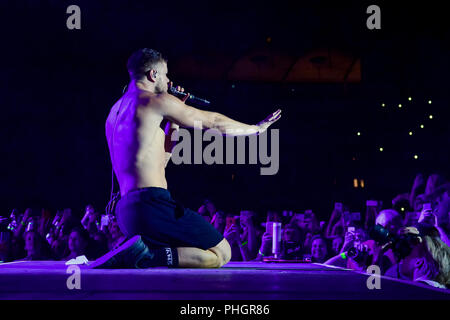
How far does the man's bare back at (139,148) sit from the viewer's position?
7.32ft

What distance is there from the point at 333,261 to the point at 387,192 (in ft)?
18.9

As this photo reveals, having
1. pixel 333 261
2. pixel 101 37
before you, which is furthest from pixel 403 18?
pixel 101 37

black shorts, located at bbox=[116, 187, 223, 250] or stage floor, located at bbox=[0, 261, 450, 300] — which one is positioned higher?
black shorts, located at bbox=[116, 187, 223, 250]

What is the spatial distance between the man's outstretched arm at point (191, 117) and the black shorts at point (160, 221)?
0.36 metres

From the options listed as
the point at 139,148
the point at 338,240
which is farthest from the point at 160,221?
the point at 338,240

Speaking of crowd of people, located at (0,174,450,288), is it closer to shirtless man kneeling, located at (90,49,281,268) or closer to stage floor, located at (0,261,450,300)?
shirtless man kneeling, located at (90,49,281,268)

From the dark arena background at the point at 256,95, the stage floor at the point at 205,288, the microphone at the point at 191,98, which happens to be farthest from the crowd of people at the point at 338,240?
the microphone at the point at 191,98

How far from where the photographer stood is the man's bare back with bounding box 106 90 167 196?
87.8 inches

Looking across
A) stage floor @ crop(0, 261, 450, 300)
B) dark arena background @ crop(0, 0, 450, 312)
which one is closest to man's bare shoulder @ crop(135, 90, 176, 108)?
stage floor @ crop(0, 261, 450, 300)

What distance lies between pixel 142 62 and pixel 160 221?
2.73 feet

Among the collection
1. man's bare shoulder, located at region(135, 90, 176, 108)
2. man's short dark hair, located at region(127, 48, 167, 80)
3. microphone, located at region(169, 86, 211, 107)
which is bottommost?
man's bare shoulder, located at region(135, 90, 176, 108)

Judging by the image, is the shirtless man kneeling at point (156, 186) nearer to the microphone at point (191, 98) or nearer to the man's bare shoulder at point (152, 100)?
the man's bare shoulder at point (152, 100)

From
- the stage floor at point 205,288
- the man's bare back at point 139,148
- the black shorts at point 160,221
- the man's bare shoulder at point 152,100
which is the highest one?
the man's bare shoulder at point 152,100
